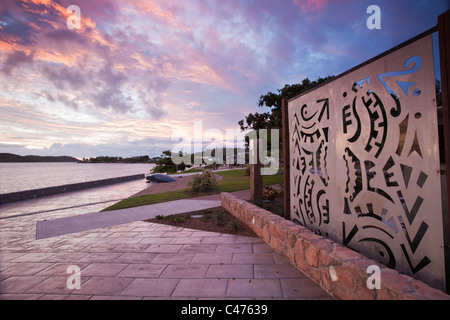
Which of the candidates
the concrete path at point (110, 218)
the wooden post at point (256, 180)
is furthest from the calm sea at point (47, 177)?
the wooden post at point (256, 180)

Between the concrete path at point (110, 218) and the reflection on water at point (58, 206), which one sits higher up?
the concrete path at point (110, 218)

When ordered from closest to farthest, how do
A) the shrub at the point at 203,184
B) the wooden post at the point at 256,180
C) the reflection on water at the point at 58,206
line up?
the wooden post at the point at 256,180, the reflection on water at the point at 58,206, the shrub at the point at 203,184

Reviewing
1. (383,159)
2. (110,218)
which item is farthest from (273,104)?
(383,159)

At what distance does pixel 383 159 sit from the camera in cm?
235

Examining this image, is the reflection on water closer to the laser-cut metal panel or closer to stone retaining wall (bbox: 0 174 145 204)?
stone retaining wall (bbox: 0 174 145 204)

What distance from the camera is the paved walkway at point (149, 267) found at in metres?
2.52

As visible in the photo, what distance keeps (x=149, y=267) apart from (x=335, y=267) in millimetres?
2556

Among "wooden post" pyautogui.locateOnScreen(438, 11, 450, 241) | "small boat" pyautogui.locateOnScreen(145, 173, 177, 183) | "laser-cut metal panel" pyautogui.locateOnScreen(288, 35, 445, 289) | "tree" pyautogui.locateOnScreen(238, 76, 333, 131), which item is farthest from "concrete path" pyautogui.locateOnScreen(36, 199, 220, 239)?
"small boat" pyautogui.locateOnScreen(145, 173, 177, 183)

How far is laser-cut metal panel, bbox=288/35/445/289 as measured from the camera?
193 cm

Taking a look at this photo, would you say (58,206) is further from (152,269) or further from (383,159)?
(383,159)

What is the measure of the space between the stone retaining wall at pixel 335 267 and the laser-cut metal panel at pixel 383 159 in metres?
0.34

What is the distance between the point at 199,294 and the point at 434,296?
215 centimetres

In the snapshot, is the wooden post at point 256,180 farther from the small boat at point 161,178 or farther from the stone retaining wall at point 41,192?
the small boat at point 161,178

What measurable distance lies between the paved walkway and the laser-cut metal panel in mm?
925
